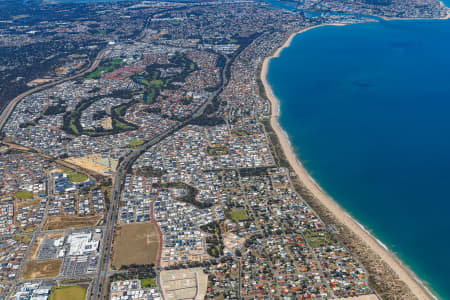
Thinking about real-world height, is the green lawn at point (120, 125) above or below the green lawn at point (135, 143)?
above

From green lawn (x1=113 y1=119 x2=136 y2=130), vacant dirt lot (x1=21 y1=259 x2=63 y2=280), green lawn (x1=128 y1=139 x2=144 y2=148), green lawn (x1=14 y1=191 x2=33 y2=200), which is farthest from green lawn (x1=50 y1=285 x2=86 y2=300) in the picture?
green lawn (x1=113 y1=119 x2=136 y2=130)

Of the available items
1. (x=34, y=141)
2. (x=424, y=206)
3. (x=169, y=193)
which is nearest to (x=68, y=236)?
(x=169, y=193)

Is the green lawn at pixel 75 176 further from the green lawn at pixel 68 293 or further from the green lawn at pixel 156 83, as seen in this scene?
the green lawn at pixel 156 83

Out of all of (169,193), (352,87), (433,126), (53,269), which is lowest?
(53,269)

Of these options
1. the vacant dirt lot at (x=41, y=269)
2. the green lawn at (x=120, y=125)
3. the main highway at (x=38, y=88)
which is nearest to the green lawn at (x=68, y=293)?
the vacant dirt lot at (x=41, y=269)

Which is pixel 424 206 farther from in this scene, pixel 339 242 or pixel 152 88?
pixel 152 88

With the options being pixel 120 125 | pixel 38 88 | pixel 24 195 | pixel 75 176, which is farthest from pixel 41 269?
pixel 38 88
